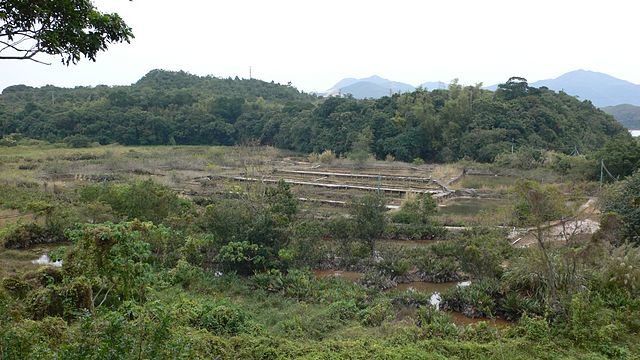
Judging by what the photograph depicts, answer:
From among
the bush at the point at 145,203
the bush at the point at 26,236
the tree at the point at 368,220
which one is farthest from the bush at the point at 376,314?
the bush at the point at 26,236

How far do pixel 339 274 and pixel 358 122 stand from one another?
28117mm

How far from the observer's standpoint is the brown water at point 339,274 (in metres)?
11.8

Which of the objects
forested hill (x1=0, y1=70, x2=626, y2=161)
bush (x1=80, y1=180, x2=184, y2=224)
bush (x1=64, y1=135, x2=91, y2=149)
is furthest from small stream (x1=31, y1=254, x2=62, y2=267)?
bush (x1=64, y1=135, x2=91, y2=149)

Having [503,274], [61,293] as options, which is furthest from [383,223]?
[61,293]

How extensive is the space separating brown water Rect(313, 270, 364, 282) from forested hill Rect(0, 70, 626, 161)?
71.6 feet

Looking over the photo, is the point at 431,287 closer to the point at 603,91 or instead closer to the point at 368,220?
the point at 368,220

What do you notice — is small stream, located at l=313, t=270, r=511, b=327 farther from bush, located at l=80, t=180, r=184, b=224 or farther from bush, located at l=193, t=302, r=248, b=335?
bush, located at l=80, t=180, r=184, b=224

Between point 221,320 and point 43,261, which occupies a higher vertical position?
point 221,320

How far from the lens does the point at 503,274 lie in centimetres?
1002

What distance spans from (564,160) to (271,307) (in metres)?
21.1

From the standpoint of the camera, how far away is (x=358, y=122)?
1549 inches

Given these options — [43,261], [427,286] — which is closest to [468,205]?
[427,286]

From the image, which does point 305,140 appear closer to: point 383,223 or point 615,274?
point 383,223

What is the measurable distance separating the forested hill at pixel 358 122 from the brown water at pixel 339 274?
21829mm
